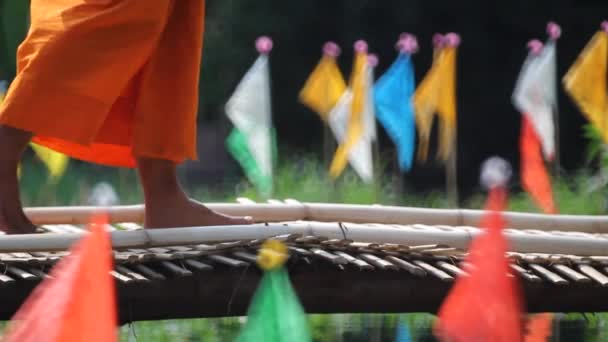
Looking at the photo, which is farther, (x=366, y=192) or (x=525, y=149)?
(x=366, y=192)

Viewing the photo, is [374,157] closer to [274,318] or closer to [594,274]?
[594,274]

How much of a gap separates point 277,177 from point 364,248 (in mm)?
4450

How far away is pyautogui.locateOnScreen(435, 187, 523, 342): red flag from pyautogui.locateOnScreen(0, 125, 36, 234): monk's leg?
4.61 ft

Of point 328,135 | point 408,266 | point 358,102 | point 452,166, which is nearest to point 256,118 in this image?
point 358,102

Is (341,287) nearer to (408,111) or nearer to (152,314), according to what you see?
(152,314)

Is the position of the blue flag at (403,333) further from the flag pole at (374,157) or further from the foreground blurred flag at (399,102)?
the flag pole at (374,157)

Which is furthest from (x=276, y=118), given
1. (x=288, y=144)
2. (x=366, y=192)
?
(x=366, y=192)

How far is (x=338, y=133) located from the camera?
23.2 feet

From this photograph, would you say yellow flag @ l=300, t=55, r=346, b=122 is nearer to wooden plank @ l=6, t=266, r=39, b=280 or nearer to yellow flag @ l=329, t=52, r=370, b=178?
yellow flag @ l=329, t=52, r=370, b=178

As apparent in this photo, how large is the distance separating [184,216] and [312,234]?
0.30m

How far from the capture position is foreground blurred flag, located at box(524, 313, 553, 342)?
437cm

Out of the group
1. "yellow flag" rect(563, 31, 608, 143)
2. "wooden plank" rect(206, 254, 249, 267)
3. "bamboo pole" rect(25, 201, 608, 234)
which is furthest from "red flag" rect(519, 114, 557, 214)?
"wooden plank" rect(206, 254, 249, 267)

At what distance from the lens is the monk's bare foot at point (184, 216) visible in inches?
140

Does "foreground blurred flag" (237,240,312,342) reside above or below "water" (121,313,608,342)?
below
